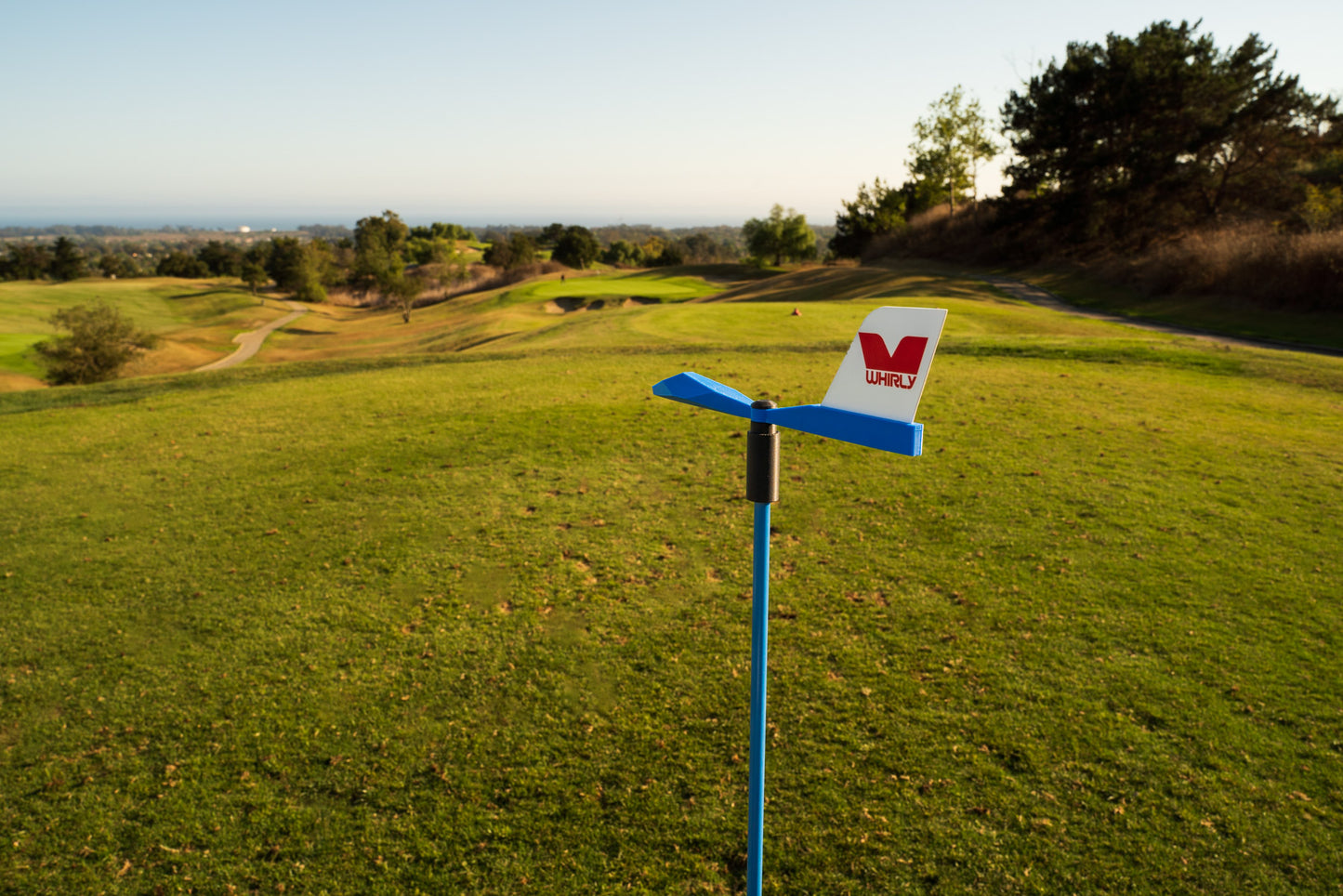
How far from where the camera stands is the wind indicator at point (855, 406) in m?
1.71

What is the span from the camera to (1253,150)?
120 ft

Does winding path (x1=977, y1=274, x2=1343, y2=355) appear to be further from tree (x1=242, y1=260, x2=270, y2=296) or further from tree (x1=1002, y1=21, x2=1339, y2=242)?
tree (x1=242, y1=260, x2=270, y2=296)

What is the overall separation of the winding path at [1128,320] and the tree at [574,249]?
184 feet

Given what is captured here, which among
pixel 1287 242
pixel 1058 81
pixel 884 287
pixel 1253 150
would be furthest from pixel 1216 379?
pixel 1058 81

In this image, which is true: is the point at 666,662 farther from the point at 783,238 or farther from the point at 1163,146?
the point at 783,238

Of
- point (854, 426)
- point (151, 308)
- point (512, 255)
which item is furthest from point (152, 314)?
point (854, 426)

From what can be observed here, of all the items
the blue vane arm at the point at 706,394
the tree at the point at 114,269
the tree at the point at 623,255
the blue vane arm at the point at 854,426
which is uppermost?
the tree at the point at 623,255

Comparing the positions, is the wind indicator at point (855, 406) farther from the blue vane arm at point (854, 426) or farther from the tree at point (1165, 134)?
the tree at point (1165, 134)

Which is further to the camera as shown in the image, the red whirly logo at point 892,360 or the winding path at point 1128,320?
the winding path at point 1128,320

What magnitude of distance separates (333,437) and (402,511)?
3418 mm

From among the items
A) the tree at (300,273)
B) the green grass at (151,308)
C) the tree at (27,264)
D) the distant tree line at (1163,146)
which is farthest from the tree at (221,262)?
the distant tree line at (1163,146)

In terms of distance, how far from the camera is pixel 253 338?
191 feet

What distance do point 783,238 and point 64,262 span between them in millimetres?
90420

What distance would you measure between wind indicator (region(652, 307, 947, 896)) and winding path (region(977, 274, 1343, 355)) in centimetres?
2349
